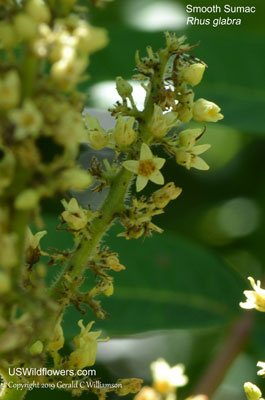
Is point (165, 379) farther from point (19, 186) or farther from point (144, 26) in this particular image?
point (144, 26)

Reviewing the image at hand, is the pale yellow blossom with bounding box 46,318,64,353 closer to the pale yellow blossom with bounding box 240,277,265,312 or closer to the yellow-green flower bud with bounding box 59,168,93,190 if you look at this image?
the pale yellow blossom with bounding box 240,277,265,312

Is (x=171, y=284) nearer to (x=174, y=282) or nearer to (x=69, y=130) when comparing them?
(x=174, y=282)

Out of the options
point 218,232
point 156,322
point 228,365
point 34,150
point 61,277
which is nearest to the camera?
point 34,150

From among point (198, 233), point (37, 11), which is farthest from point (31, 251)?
point (198, 233)

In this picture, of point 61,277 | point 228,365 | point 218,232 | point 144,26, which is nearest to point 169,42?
point 61,277

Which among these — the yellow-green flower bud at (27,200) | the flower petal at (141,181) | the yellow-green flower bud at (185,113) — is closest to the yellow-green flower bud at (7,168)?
the yellow-green flower bud at (27,200)
